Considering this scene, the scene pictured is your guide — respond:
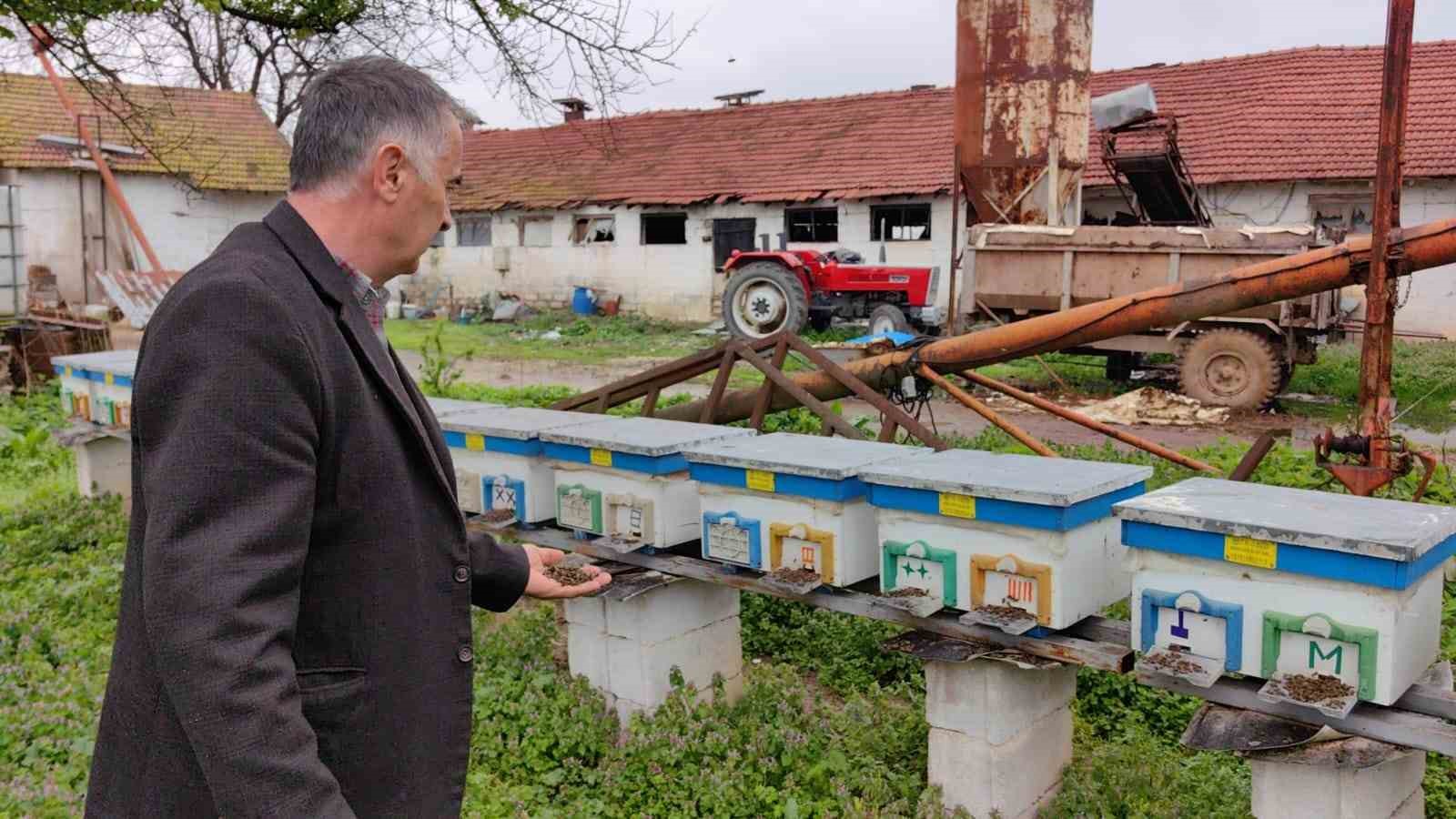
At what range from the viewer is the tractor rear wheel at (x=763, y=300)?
17109mm

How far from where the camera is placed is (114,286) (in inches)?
661

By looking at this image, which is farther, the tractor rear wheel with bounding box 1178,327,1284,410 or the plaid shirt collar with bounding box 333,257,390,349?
the tractor rear wheel with bounding box 1178,327,1284,410

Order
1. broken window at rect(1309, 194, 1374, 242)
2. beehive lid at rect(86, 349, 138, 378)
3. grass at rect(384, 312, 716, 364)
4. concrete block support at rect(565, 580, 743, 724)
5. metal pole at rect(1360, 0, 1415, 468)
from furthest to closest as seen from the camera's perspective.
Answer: grass at rect(384, 312, 716, 364) < broken window at rect(1309, 194, 1374, 242) < beehive lid at rect(86, 349, 138, 378) < concrete block support at rect(565, 580, 743, 724) < metal pole at rect(1360, 0, 1415, 468)

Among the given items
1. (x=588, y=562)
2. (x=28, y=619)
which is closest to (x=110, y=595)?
(x=28, y=619)

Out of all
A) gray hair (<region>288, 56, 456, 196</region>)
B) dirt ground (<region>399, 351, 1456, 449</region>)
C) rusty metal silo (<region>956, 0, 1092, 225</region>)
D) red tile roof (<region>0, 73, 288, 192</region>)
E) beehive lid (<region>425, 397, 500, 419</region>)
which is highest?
red tile roof (<region>0, 73, 288, 192</region>)

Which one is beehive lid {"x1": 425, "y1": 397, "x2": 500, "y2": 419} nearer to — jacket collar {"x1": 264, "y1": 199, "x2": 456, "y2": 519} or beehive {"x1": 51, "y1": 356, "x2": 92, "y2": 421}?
beehive {"x1": 51, "y1": 356, "x2": 92, "y2": 421}

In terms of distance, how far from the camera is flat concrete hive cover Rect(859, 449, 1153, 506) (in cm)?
367

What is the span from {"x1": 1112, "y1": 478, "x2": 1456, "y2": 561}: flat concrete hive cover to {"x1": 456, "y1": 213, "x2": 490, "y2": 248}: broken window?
22.8 metres

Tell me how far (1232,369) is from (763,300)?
7.41m

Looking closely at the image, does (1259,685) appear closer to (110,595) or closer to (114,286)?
(110,595)

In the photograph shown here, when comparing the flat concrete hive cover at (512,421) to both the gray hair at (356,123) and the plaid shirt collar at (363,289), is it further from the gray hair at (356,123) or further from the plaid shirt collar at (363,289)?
the gray hair at (356,123)

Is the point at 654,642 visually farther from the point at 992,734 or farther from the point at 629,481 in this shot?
the point at 992,734

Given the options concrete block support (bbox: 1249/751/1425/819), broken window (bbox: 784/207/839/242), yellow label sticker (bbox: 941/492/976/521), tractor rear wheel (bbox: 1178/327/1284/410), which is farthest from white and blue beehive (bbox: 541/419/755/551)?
broken window (bbox: 784/207/839/242)

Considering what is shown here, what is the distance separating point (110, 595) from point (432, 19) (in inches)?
149
